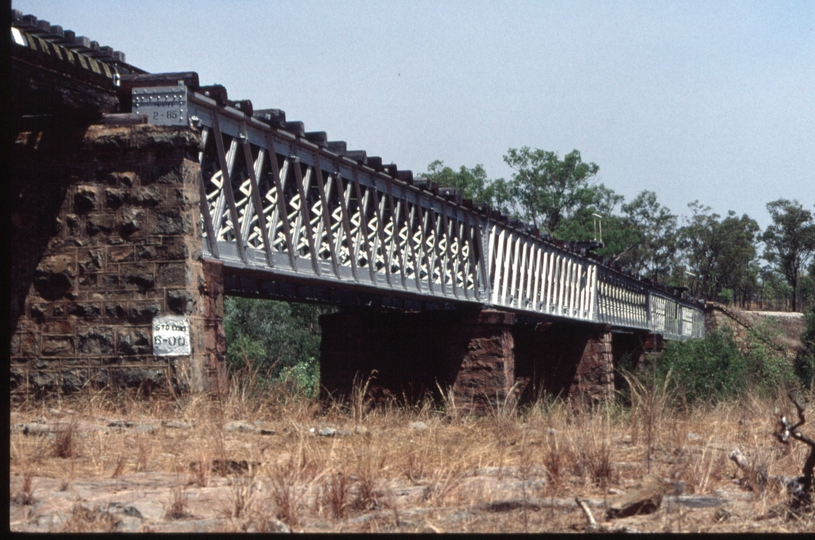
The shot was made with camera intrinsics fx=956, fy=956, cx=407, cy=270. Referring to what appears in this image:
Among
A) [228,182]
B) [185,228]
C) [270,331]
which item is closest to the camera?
[185,228]

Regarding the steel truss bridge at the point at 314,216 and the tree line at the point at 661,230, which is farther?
the tree line at the point at 661,230

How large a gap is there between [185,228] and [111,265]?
1070 mm

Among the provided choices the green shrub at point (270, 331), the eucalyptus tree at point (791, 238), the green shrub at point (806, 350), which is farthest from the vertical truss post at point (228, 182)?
the eucalyptus tree at point (791, 238)

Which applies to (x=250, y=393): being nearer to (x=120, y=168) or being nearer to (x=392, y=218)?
(x=120, y=168)

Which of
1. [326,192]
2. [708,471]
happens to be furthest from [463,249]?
[708,471]

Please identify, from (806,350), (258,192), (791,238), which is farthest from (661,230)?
(258,192)

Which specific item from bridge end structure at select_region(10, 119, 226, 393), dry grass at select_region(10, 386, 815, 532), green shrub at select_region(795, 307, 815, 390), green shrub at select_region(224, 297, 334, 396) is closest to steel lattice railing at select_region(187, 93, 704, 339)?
bridge end structure at select_region(10, 119, 226, 393)

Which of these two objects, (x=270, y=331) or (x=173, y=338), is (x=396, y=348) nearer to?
(x=173, y=338)

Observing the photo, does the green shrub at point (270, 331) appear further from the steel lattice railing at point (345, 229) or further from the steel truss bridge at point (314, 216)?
the steel truss bridge at point (314, 216)

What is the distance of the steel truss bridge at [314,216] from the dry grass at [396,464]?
376cm

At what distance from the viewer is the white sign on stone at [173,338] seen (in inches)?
437

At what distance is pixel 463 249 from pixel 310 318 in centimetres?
2856

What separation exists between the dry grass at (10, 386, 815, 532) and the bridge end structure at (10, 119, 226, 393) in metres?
0.51

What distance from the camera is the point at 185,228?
1130cm
